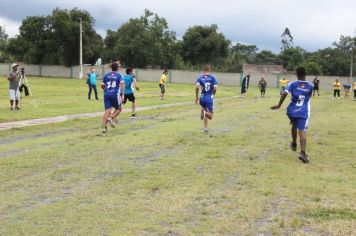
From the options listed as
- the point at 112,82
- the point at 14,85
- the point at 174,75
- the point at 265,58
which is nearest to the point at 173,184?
the point at 112,82

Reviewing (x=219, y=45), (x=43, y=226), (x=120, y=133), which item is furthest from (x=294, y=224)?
(x=219, y=45)

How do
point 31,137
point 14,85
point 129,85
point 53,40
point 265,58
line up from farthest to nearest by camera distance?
point 265,58 → point 53,40 → point 14,85 → point 129,85 → point 31,137

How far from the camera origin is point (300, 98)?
10602 mm

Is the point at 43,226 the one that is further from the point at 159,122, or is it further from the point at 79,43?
the point at 79,43

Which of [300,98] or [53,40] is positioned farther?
[53,40]

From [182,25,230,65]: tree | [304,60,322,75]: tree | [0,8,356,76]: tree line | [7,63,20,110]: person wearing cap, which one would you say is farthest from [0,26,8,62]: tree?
[7,63,20,110]: person wearing cap

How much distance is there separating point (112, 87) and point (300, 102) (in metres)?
5.72

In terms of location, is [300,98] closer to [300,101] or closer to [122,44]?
[300,101]

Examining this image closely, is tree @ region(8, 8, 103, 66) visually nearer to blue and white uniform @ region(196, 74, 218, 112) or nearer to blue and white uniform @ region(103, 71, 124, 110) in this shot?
blue and white uniform @ region(103, 71, 124, 110)

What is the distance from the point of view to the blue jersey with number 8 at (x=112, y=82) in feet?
47.8

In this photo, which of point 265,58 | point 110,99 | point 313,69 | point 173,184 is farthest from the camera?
point 265,58

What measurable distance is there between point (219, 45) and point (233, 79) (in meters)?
15.4

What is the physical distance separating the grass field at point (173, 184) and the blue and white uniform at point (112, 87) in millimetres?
994

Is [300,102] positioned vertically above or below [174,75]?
above
